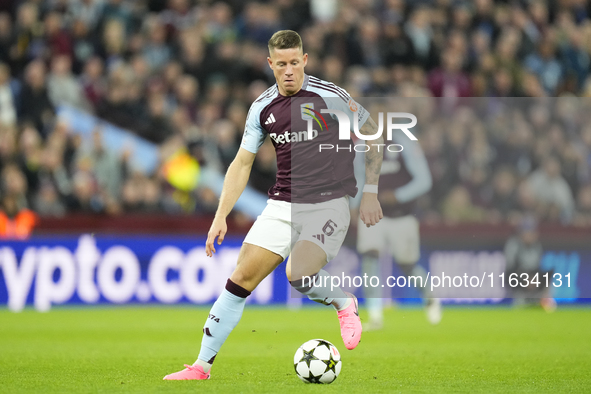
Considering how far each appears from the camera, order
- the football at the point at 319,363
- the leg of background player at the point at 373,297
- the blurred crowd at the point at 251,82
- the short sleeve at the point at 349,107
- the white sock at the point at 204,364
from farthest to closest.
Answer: the blurred crowd at the point at 251,82 < the leg of background player at the point at 373,297 < the short sleeve at the point at 349,107 < the white sock at the point at 204,364 < the football at the point at 319,363

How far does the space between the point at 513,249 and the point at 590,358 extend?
5604mm

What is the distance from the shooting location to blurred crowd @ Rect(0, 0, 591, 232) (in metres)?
12.8

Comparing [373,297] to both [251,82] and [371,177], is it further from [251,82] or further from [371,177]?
[251,82]

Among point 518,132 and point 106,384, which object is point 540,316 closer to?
point 518,132

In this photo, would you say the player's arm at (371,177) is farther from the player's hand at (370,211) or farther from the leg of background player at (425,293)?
the leg of background player at (425,293)

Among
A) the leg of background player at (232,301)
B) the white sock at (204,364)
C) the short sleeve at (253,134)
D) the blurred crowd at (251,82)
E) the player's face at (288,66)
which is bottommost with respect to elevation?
the white sock at (204,364)

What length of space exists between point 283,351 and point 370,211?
8.85 ft

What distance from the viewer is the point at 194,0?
640 inches

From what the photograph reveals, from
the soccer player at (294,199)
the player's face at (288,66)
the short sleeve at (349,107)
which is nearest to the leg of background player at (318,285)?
the soccer player at (294,199)

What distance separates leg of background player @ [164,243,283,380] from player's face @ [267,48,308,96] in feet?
3.55

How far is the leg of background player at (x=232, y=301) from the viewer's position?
584 centimetres

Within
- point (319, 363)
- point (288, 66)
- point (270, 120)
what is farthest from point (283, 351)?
point (288, 66)

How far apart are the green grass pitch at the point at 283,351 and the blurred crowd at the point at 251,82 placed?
5.61 ft

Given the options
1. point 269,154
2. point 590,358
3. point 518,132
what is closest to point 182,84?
point 269,154
